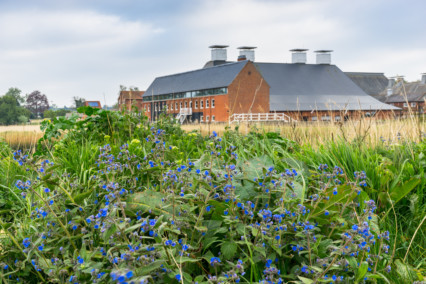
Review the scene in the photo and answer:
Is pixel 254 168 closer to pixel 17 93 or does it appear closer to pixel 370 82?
pixel 370 82

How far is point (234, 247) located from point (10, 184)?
3388mm

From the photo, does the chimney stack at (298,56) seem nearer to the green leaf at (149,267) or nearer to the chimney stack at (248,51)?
the chimney stack at (248,51)

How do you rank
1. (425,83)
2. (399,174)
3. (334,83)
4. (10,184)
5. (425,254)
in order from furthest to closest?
1. (425,83)
2. (334,83)
3. (10,184)
4. (399,174)
5. (425,254)

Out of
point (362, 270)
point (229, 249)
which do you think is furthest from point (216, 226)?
point (362, 270)

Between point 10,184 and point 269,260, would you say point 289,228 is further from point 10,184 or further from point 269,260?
point 10,184

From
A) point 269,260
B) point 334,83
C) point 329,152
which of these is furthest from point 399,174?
point 334,83

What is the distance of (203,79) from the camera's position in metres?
48.3

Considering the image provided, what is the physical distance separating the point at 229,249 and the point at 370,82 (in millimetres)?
87648

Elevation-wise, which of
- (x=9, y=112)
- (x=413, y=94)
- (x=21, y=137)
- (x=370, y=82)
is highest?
(x=370, y=82)

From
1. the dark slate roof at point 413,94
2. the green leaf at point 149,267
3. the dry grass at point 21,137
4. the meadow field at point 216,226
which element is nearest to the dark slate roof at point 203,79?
the dry grass at point 21,137

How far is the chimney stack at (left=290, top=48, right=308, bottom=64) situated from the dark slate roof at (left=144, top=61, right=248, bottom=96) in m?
18.3

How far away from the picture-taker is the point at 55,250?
2.05 m

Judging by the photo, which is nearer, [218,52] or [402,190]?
[402,190]

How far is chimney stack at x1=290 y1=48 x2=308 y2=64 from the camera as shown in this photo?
60.6 metres
